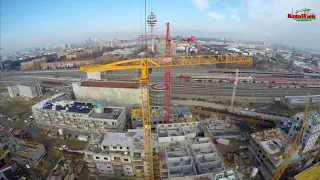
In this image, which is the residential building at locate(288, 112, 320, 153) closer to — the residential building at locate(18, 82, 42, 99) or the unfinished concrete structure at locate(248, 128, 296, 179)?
the unfinished concrete structure at locate(248, 128, 296, 179)

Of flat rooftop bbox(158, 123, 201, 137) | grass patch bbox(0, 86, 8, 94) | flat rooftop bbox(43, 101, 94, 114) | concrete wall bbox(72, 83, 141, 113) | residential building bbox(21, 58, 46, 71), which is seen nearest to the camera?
flat rooftop bbox(158, 123, 201, 137)

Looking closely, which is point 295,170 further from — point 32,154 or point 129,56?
point 129,56

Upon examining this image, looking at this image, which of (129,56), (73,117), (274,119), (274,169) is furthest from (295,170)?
(129,56)

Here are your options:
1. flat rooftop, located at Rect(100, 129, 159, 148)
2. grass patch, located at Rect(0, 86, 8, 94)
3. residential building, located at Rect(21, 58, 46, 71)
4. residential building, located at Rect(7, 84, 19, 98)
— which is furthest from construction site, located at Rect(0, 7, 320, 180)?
residential building, located at Rect(21, 58, 46, 71)

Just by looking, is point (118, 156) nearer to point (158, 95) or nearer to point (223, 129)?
point (158, 95)

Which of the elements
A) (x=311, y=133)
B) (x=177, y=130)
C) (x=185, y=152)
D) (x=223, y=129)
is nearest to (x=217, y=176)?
(x=185, y=152)

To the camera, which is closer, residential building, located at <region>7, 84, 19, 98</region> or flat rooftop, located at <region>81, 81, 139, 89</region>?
flat rooftop, located at <region>81, 81, 139, 89</region>
